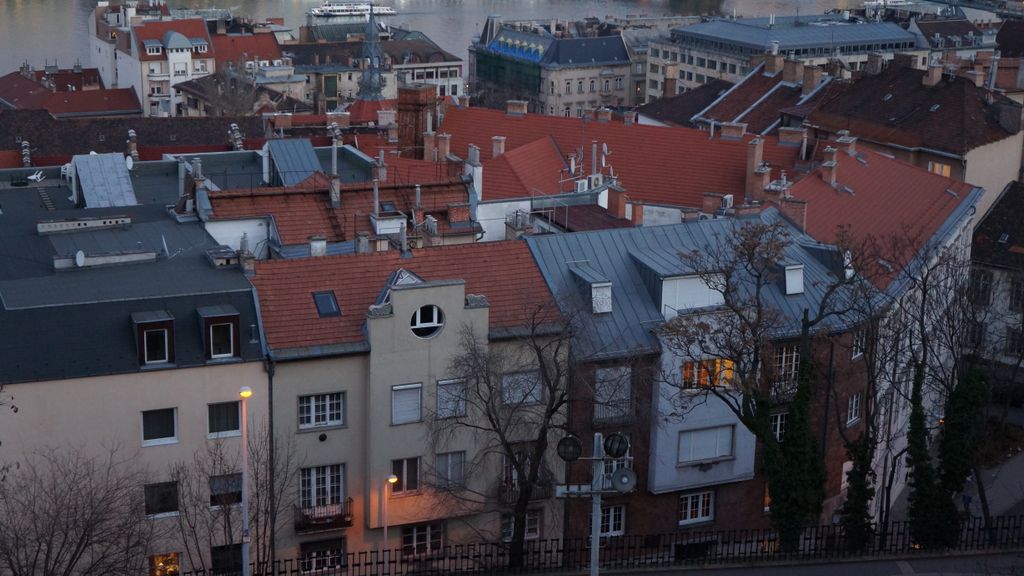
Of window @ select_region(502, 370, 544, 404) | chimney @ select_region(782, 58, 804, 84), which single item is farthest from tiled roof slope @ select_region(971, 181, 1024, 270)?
window @ select_region(502, 370, 544, 404)

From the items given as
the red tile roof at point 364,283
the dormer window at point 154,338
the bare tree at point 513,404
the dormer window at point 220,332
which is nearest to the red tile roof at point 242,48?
the red tile roof at point 364,283

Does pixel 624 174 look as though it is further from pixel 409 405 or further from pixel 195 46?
pixel 195 46

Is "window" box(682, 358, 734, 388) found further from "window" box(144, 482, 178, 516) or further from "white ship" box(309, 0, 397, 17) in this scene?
"white ship" box(309, 0, 397, 17)

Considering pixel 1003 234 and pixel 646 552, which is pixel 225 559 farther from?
pixel 1003 234

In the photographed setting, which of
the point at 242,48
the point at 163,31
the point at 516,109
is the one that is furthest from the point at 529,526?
the point at 163,31

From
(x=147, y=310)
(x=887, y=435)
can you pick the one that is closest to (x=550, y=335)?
(x=147, y=310)
